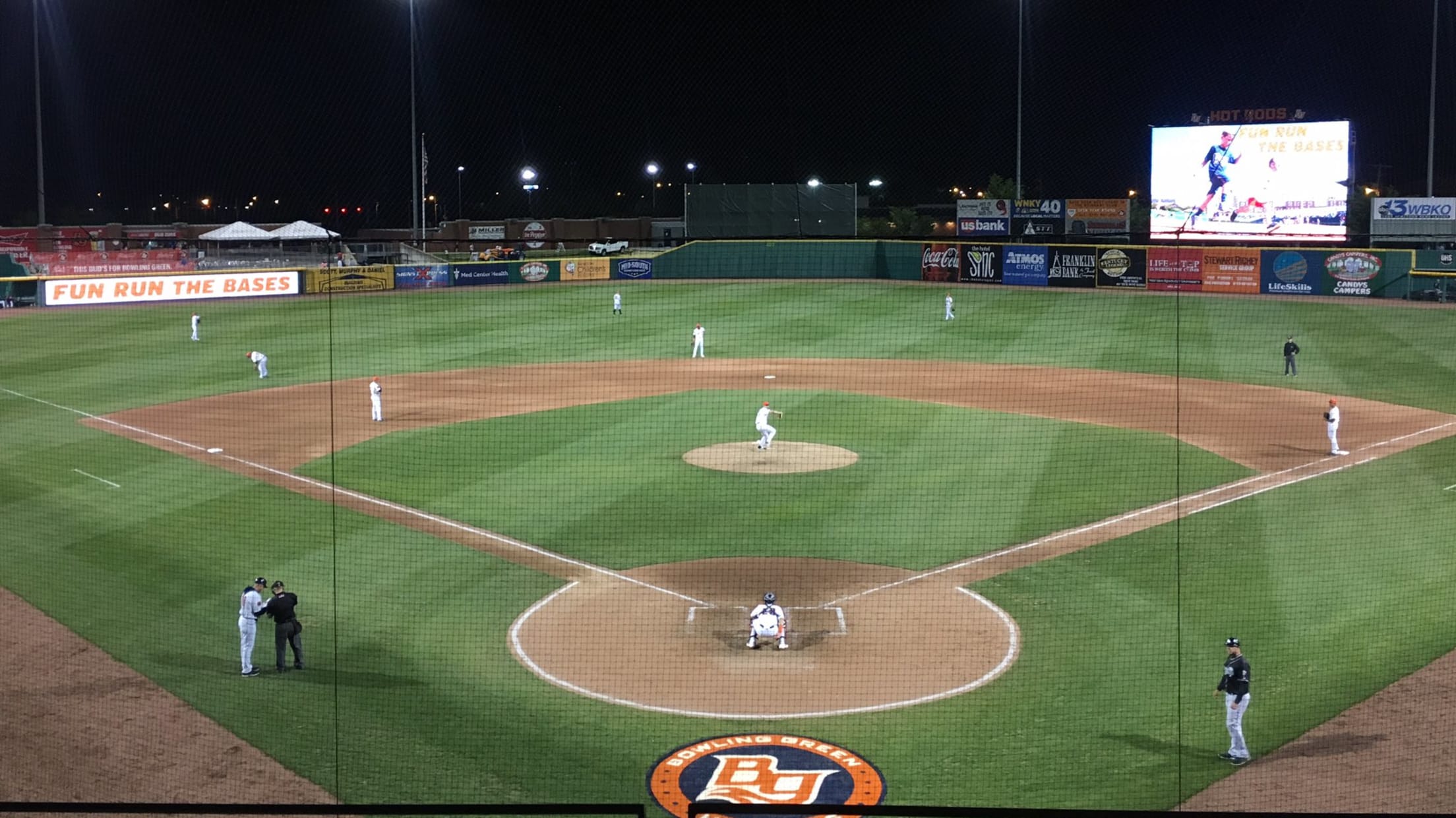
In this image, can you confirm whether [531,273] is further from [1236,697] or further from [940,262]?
[1236,697]

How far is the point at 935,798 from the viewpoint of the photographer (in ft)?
36.8

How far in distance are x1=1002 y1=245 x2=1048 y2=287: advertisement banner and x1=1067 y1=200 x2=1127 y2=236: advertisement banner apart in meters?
8.99

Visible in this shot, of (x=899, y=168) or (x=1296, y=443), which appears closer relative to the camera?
(x=1296, y=443)

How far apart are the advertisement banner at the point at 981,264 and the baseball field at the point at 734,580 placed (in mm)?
15411

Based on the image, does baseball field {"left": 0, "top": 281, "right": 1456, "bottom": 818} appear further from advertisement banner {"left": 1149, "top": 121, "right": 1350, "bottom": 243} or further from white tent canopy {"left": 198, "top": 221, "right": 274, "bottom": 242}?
white tent canopy {"left": 198, "top": 221, "right": 274, "bottom": 242}

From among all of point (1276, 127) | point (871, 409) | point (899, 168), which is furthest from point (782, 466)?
point (899, 168)

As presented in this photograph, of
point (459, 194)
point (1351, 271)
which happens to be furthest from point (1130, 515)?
point (459, 194)

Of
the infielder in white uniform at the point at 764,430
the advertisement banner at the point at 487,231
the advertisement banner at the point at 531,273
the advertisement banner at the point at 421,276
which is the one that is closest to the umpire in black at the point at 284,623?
the infielder in white uniform at the point at 764,430

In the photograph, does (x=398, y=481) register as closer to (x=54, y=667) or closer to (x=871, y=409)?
(x=54, y=667)

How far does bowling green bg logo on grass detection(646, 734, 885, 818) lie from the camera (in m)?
11.3

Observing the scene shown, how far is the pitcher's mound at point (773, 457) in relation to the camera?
76.3 ft

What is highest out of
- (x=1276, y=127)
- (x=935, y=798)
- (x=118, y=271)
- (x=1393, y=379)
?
(x=1276, y=127)

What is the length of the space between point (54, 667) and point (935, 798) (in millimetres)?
9948

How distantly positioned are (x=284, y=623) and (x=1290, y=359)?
2631cm
